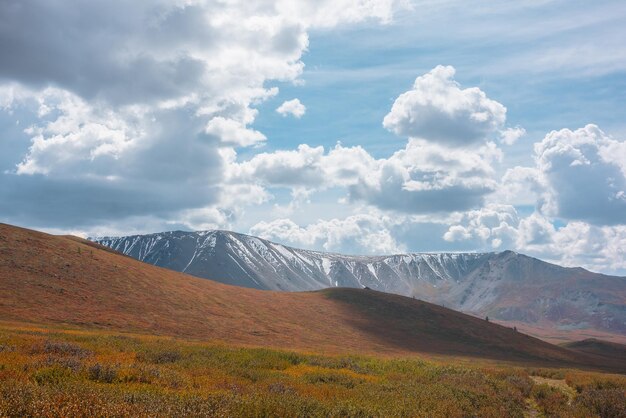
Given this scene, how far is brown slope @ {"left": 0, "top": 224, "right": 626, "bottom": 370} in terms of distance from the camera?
52719 millimetres

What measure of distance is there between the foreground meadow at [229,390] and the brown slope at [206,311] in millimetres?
29687

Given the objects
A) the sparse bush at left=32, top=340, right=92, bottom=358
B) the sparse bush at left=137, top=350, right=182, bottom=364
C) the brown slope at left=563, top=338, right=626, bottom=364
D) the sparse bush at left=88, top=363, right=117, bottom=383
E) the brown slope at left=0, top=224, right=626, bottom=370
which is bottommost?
the brown slope at left=563, top=338, right=626, bottom=364

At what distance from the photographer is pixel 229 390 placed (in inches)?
595

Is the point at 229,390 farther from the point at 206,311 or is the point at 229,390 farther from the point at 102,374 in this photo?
the point at 206,311

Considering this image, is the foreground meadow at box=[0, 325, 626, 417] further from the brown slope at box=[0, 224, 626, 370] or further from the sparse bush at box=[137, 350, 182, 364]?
the brown slope at box=[0, 224, 626, 370]

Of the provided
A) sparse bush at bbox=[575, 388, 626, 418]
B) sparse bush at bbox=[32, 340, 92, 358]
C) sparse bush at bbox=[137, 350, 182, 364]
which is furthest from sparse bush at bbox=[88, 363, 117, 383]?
sparse bush at bbox=[575, 388, 626, 418]

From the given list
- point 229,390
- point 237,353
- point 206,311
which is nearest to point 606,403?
point 229,390

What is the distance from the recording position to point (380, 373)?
86.8 ft

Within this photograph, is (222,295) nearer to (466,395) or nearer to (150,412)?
(466,395)

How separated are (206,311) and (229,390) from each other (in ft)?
181

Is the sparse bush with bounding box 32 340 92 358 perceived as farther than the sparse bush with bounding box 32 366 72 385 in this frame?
Yes

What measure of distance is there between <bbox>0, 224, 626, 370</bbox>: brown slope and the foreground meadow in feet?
97.4

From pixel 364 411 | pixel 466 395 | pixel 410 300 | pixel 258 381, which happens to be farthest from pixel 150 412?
pixel 410 300

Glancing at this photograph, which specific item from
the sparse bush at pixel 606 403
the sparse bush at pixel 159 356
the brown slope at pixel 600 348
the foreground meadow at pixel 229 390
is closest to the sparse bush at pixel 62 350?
the foreground meadow at pixel 229 390
